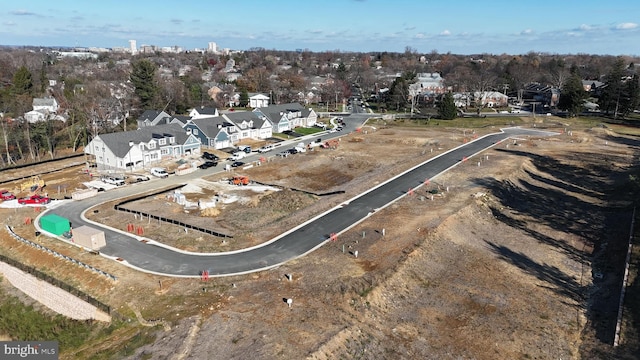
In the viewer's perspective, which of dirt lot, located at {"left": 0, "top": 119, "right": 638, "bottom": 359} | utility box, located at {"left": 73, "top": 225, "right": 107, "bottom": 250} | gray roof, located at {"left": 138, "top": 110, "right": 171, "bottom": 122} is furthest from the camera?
gray roof, located at {"left": 138, "top": 110, "right": 171, "bottom": 122}

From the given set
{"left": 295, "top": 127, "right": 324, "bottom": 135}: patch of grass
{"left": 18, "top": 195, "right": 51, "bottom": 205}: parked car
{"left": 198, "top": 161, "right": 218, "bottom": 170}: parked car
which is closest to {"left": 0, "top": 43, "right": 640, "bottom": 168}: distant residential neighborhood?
{"left": 295, "top": 127, "right": 324, "bottom": 135}: patch of grass

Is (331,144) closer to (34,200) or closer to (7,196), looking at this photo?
(34,200)

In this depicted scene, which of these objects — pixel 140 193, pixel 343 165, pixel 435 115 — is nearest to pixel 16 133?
pixel 140 193

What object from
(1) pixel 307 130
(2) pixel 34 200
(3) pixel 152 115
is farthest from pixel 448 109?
(2) pixel 34 200

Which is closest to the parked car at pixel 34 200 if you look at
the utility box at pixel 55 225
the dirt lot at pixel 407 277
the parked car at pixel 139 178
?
the dirt lot at pixel 407 277

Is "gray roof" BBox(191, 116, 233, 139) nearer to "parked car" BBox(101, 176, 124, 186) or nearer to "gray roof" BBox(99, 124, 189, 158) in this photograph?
"gray roof" BBox(99, 124, 189, 158)

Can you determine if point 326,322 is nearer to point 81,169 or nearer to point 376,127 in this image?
point 81,169

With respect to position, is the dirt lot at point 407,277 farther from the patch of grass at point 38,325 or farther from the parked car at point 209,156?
the parked car at point 209,156
